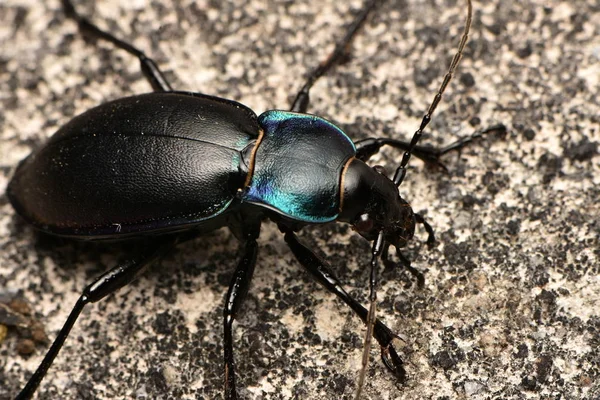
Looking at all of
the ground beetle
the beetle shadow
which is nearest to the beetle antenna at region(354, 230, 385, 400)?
the ground beetle

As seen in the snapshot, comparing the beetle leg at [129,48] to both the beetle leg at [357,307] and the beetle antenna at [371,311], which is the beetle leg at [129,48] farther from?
the beetle antenna at [371,311]

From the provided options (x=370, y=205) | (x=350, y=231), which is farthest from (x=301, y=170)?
(x=350, y=231)

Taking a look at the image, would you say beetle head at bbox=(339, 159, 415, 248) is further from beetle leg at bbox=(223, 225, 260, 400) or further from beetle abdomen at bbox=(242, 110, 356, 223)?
beetle leg at bbox=(223, 225, 260, 400)

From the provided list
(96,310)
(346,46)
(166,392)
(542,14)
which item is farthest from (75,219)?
(542,14)

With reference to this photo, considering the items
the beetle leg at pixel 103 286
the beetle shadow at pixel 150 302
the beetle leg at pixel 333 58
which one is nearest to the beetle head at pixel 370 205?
the beetle leg at pixel 333 58

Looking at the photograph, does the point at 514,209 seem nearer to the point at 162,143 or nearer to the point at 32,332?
the point at 162,143

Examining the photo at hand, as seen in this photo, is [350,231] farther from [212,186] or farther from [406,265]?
[212,186]
